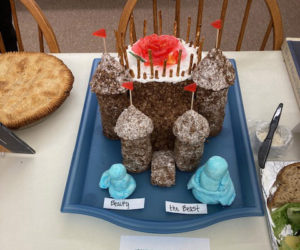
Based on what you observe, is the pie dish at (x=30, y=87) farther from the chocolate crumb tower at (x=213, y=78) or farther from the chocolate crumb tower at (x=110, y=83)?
the chocolate crumb tower at (x=213, y=78)

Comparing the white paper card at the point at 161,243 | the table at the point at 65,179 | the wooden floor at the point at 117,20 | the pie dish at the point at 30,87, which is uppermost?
the pie dish at the point at 30,87

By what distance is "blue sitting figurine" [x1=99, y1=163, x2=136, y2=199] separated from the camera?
3.09ft

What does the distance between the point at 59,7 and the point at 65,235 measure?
2779mm

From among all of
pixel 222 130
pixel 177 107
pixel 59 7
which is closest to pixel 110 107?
pixel 177 107

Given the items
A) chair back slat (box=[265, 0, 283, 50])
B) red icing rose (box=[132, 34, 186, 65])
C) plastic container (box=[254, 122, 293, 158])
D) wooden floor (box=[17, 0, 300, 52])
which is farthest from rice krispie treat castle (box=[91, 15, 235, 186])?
wooden floor (box=[17, 0, 300, 52])

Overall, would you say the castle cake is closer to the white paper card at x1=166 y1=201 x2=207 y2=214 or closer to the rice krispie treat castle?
the rice krispie treat castle

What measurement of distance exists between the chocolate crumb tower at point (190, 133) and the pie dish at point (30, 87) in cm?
53

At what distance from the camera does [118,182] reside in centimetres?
98

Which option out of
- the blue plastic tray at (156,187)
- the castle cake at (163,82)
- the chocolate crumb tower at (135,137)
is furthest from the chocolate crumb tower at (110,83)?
the blue plastic tray at (156,187)

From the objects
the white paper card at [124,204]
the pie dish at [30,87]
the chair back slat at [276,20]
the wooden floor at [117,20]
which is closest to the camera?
the white paper card at [124,204]

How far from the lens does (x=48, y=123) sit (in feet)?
4.21

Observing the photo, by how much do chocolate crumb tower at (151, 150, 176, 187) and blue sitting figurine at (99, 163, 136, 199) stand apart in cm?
8

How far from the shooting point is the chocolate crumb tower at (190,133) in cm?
94

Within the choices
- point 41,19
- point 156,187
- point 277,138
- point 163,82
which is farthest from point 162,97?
point 41,19
